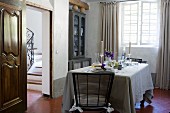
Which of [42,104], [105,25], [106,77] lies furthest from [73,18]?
[106,77]

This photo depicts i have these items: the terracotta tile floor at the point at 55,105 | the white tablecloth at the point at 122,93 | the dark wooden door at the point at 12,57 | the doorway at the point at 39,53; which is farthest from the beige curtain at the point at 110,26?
the dark wooden door at the point at 12,57

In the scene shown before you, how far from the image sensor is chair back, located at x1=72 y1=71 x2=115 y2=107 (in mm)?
2938

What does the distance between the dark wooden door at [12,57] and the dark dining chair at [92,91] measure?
1224mm

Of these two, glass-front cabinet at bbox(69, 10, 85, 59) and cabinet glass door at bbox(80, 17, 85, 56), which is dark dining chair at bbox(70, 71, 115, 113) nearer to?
glass-front cabinet at bbox(69, 10, 85, 59)

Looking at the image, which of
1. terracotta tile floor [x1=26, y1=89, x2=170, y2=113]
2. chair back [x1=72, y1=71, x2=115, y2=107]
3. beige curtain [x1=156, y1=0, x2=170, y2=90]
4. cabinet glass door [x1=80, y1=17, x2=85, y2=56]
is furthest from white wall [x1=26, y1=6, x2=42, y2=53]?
chair back [x1=72, y1=71, x2=115, y2=107]

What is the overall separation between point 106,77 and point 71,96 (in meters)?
0.75

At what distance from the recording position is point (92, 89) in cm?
304

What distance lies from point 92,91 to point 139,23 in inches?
160

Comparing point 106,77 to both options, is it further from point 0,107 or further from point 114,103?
point 0,107

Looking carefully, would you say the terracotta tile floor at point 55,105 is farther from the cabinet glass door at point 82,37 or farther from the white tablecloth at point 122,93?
the cabinet glass door at point 82,37

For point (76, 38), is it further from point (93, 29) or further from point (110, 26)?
point (110, 26)

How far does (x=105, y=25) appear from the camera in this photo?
22.1ft

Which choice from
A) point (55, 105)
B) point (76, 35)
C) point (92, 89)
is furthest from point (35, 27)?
point (92, 89)

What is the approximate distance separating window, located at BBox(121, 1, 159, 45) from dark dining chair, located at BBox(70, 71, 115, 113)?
3835 mm
